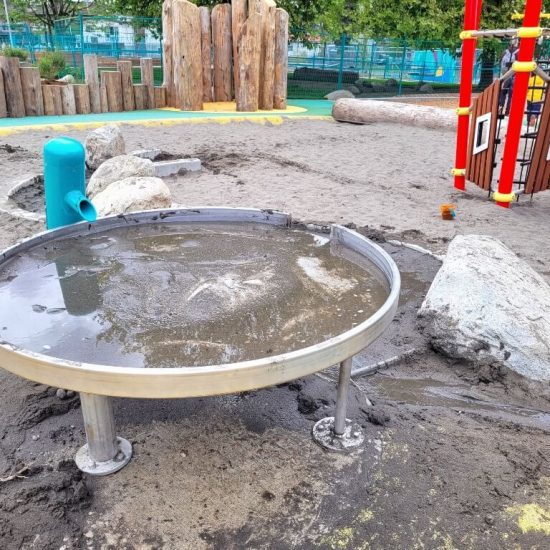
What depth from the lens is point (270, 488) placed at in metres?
1.84

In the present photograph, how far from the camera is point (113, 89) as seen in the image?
33.1 ft

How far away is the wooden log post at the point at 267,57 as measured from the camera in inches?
413

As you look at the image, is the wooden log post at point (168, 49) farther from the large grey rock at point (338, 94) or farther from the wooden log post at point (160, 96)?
the large grey rock at point (338, 94)

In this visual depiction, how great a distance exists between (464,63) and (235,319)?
4.87m

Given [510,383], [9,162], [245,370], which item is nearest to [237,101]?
[9,162]

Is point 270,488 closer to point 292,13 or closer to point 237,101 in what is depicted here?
point 237,101

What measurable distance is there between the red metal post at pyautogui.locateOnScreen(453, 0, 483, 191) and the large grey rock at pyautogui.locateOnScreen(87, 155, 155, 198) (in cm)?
339

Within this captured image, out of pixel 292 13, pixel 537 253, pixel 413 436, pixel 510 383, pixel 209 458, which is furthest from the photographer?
pixel 292 13

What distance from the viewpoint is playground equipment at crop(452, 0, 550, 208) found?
482cm

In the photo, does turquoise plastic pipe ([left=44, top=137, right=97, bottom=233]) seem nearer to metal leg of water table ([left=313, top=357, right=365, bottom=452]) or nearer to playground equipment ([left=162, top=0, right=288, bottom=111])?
metal leg of water table ([left=313, top=357, right=365, bottom=452])

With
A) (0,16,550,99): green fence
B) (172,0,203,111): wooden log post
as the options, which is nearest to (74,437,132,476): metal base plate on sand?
(172,0,203,111): wooden log post

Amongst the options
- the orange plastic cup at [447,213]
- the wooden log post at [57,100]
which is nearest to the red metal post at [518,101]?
the orange plastic cup at [447,213]

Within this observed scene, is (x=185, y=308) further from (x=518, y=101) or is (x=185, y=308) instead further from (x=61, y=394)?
(x=518, y=101)

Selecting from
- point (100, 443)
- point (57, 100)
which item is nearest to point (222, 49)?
point (57, 100)
